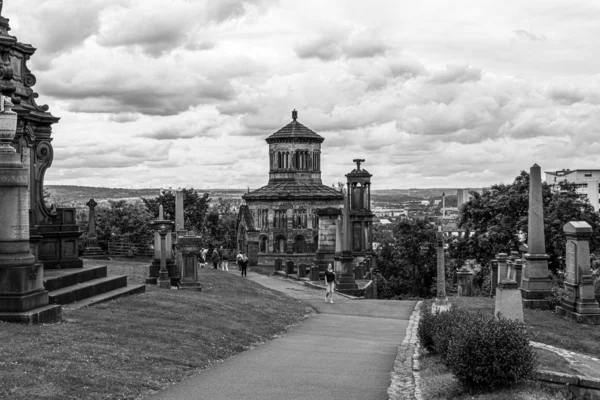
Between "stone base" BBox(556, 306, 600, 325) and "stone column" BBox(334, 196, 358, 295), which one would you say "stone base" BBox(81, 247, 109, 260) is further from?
"stone base" BBox(556, 306, 600, 325)

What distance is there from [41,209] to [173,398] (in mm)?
10162

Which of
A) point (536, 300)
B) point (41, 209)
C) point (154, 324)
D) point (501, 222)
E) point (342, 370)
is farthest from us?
point (501, 222)

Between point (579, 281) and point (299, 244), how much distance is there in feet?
155

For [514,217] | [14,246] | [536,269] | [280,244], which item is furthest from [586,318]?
[280,244]

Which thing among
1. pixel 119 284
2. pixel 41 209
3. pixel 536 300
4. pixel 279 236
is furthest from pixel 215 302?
pixel 279 236

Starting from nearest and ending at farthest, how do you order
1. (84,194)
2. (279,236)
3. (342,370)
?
(342,370) → (279,236) → (84,194)

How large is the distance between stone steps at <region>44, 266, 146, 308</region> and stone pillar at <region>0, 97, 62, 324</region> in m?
1.82

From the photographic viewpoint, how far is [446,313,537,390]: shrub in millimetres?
9859

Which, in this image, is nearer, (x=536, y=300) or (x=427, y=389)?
(x=427, y=389)

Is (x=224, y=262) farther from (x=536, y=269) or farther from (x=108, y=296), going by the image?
(x=108, y=296)

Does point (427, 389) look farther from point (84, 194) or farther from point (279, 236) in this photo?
point (84, 194)

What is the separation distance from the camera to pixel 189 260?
2508cm

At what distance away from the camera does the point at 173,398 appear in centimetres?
1030

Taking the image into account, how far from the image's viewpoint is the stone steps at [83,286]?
51.9 feet
